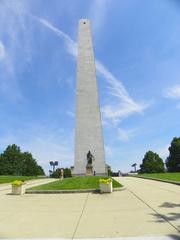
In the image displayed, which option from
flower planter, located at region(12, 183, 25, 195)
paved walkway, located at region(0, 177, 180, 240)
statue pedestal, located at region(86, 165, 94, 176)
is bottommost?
paved walkway, located at region(0, 177, 180, 240)

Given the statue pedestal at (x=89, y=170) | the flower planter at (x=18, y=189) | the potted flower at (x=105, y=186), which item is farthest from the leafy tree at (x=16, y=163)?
the potted flower at (x=105, y=186)

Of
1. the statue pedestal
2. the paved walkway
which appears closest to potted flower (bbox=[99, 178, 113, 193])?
the paved walkway

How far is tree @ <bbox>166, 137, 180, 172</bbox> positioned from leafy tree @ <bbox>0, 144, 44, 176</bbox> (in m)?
38.4

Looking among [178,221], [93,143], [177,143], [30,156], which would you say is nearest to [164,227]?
[178,221]

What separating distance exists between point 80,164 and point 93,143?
3.44 meters

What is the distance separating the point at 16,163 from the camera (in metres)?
91.4

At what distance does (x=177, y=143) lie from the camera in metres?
90.6

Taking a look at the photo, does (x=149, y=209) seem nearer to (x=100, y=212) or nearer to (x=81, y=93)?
(x=100, y=212)

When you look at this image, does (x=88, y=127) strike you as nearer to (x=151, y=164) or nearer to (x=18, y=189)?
(x=18, y=189)

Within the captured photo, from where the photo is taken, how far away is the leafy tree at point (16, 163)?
88188 mm

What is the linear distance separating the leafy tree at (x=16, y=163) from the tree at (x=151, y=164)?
3159 cm

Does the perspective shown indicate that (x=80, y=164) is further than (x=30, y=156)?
No

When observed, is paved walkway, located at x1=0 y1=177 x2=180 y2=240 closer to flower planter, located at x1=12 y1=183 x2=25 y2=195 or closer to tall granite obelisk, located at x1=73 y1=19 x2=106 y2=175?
flower planter, located at x1=12 y1=183 x2=25 y2=195

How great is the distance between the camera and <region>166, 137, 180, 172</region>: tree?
88863 mm
